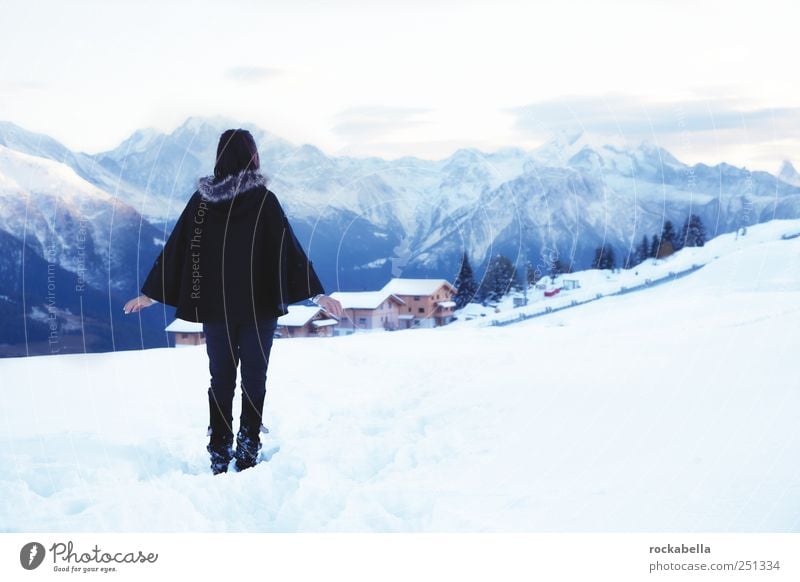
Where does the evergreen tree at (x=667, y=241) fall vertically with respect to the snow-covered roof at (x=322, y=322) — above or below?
above

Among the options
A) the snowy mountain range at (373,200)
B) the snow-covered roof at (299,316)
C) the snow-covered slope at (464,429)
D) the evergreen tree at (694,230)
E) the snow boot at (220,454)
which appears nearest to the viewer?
the snow-covered slope at (464,429)

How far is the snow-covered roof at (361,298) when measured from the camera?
2.61m

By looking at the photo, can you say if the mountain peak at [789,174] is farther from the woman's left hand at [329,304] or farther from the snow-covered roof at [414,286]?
the woman's left hand at [329,304]

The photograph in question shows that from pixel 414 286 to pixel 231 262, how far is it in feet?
2.41

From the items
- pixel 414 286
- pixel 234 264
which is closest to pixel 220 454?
pixel 234 264

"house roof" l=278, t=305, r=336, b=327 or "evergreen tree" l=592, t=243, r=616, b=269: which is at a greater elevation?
"evergreen tree" l=592, t=243, r=616, b=269

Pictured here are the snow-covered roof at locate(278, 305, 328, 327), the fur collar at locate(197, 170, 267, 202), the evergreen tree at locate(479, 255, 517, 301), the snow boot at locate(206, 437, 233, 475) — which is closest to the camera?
the fur collar at locate(197, 170, 267, 202)

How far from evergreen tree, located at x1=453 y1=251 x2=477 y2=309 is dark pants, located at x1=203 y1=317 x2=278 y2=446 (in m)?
0.73

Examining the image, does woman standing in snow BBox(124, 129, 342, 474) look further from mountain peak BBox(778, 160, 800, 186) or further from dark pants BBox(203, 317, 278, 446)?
mountain peak BBox(778, 160, 800, 186)

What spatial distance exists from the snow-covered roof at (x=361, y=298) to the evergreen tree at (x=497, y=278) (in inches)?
12.8

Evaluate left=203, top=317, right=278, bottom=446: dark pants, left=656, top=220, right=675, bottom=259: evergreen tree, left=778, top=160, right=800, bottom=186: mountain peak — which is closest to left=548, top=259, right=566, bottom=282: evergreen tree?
left=656, top=220, right=675, bottom=259: evergreen tree

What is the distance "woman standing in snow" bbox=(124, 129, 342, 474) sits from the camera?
7.00 feet

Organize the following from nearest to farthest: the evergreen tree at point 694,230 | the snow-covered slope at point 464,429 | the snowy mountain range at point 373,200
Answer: the snow-covered slope at point 464,429, the snowy mountain range at point 373,200, the evergreen tree at point 694,230

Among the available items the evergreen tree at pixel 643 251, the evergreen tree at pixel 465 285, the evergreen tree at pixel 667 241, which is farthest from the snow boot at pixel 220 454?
the evergreen tree at pixel 667 241
